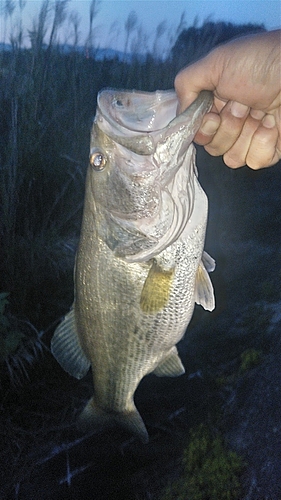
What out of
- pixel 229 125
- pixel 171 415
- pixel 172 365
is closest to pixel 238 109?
pixel 229 125

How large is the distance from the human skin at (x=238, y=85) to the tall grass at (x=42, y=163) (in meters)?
1.83

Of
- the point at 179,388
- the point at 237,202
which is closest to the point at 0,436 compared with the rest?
the point at 179,388

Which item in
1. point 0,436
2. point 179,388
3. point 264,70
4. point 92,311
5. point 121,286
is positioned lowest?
point 0,436

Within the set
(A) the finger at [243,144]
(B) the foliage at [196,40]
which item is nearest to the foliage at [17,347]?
(A) the finger at [243,144]

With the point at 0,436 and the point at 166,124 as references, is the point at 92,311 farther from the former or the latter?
the point at 0,436

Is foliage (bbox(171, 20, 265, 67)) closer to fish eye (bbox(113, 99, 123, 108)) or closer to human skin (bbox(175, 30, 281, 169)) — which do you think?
human skin (bbox(175, 30, 281, 169))

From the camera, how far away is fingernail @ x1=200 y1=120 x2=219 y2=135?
1634 mm

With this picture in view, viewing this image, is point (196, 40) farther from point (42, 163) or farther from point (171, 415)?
point (171, 415)

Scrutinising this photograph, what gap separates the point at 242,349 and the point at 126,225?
1.73 meters

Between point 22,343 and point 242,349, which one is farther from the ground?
point 242,349

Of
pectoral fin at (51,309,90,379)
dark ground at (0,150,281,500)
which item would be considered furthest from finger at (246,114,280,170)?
dark ground at (0,150,281,500)

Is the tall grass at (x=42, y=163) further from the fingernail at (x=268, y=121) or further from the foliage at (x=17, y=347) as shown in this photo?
the fingernail at (x=268, y=121)

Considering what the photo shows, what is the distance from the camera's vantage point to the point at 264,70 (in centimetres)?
140

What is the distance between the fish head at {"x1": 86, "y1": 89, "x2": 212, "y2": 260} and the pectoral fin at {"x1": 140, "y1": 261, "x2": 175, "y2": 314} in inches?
3.1
